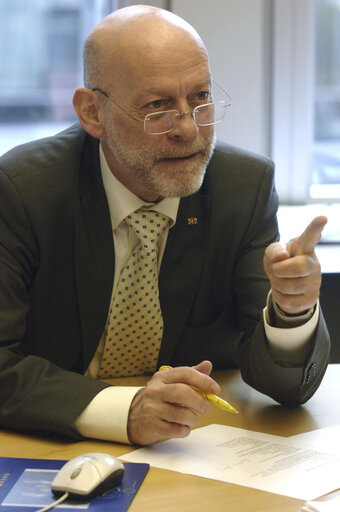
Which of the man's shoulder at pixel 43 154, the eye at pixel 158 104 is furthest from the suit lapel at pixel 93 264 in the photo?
the eye at pixel 158 104

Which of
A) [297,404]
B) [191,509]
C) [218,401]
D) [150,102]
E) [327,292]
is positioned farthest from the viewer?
[327,292]

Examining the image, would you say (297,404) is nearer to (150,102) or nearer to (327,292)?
(150,102)

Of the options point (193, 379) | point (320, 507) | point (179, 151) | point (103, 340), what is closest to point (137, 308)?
point (103, 340)

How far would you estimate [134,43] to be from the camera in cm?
192

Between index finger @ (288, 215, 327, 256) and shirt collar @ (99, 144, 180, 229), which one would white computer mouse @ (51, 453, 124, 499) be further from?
shirt collar @ (99, 144, 180, 229)

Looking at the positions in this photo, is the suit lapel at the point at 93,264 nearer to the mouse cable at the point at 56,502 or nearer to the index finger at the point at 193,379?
the index finger at the point at 193,379

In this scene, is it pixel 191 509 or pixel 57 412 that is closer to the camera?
pixel 191 509

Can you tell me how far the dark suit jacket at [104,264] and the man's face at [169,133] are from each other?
132mm

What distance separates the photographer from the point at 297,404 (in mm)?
1736

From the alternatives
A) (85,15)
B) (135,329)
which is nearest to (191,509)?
(135,329)

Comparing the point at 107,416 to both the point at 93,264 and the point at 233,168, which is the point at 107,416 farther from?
the point at 233,168

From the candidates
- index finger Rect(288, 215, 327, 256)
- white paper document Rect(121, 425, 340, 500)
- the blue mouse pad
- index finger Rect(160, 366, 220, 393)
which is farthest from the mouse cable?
index finger Rect(288, 215, 327, 256)

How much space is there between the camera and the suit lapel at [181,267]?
1.99 meters

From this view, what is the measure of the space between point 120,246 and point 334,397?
62 centimetres
